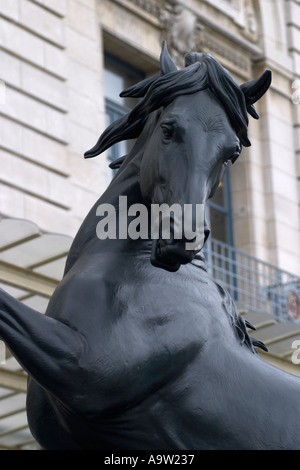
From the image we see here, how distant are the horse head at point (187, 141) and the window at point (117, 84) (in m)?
13.1

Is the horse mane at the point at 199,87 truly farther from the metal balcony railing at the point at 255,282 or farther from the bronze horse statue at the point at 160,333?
the metal balcony railing at the point at 255,282

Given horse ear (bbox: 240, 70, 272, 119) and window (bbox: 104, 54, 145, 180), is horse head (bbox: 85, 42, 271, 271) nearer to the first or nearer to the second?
horse ear (bbox: 240, 70, 272, 119)

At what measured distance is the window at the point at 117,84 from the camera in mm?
17125

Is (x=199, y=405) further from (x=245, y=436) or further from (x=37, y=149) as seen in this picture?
(x=37, y=149)

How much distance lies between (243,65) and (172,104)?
1624cm

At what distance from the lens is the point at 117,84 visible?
1764 centimetres

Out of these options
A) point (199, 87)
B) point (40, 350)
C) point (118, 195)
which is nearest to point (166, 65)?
point (199, 87)

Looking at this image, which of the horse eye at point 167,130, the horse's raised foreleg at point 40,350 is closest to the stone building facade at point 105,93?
the horse eye at point 167,130

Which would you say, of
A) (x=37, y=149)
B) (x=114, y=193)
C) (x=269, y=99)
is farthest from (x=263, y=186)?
(x=114, y=193)

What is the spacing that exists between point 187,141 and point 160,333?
22.3 inches

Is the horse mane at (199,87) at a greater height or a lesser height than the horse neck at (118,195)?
greater

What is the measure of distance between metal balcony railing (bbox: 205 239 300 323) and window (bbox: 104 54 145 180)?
2132 mm

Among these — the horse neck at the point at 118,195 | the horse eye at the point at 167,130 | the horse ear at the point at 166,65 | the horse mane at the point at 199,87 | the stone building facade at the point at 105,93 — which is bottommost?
the horse neck at the point at 118,195

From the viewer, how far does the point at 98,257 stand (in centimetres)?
365
